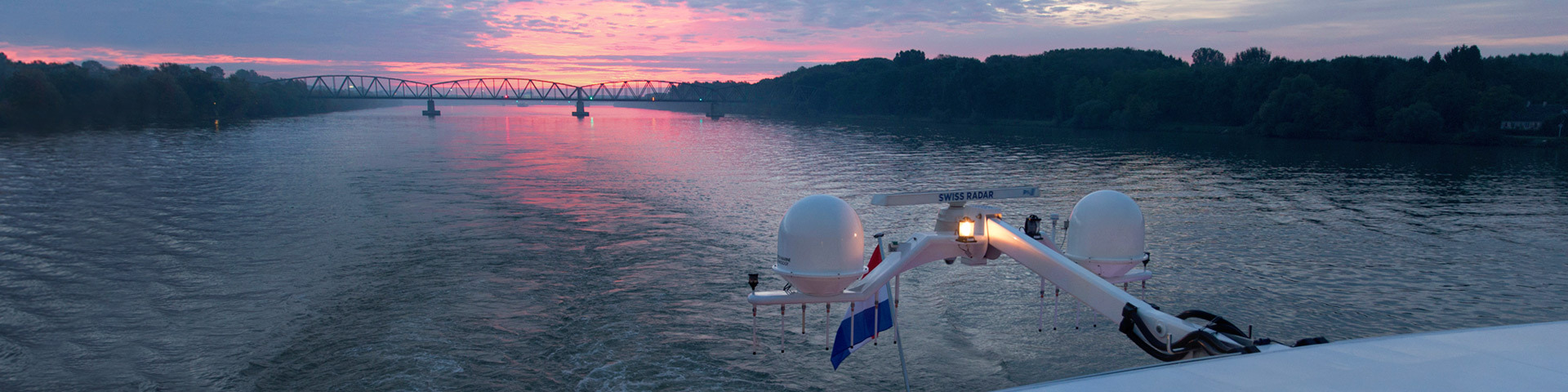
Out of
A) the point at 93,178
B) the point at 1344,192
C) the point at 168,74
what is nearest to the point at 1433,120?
the point at 1344,192

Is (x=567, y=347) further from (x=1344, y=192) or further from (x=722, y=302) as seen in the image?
(x=1344, y=192)

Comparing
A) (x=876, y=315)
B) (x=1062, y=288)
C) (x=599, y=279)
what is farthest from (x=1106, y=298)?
(x=599, y=279)

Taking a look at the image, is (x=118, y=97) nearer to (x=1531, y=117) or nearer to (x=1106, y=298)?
(x=1106, y=298)

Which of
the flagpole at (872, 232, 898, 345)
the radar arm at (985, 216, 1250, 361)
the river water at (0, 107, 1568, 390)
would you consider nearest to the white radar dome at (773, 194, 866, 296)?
the flagpole at (872, 232, 898, 345)

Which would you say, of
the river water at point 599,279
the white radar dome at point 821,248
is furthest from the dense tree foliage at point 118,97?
the white radar dome at point 821,248

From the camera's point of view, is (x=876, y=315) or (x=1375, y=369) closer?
(x=1375, y=369)

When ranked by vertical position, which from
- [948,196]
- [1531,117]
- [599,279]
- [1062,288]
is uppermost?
[1531,117]
